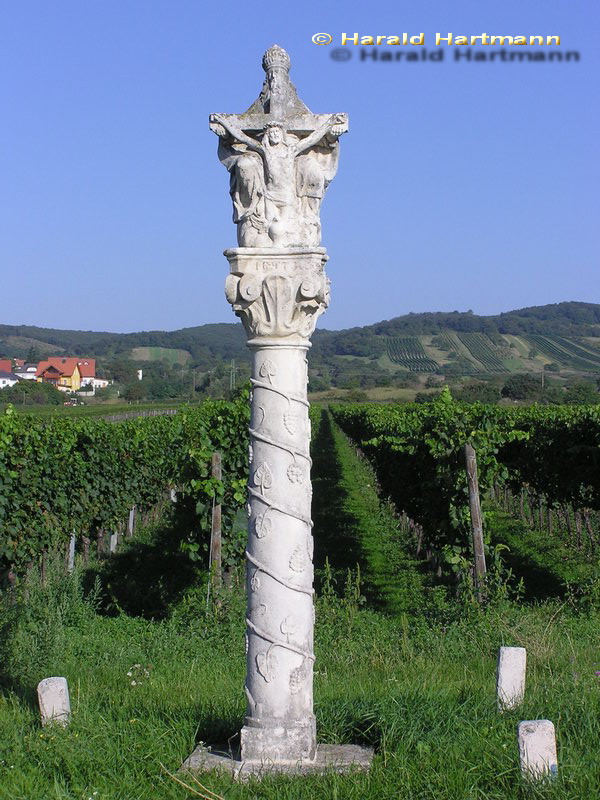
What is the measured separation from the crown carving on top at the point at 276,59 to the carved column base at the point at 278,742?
11.4ft

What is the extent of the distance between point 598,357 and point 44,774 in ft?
406

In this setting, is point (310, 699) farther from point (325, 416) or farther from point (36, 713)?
point (325, 416)

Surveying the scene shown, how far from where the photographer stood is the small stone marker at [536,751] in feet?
13.4

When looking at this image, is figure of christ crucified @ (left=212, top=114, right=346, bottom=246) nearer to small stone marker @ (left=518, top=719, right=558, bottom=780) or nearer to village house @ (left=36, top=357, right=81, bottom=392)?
small stone marker @ (left=518, top=719, right=558, bottom=780)

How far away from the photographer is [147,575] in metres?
14.2

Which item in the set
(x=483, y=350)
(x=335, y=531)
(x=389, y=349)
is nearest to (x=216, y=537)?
(x=335, y=531)

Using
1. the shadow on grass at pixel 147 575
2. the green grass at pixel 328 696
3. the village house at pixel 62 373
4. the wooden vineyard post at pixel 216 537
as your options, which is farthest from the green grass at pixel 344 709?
the village house at pixel 62 373

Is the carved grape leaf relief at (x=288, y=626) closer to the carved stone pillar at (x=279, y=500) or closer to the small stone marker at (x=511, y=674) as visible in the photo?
the carved stone pillar at (x=279, y=500)

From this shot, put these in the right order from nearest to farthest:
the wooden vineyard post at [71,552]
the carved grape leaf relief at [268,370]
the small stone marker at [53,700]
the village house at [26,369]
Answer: the carved grape leaf relief at [268,370]
the small stone marker at [53,700]
the wooden vineyard post at [71,552]
the village house at [26,369]

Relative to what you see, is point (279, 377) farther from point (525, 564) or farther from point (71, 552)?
point (525, 564)

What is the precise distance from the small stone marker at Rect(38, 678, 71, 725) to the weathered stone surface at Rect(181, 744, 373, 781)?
0.91m

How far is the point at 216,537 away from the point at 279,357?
6197 mm

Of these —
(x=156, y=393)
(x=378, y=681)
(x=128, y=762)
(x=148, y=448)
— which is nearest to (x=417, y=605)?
(x=378, y=681)

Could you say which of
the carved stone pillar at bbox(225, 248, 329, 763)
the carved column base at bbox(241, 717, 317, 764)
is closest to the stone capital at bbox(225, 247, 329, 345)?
the carved stone pillar at bbox(225, 248, 329, 763)
